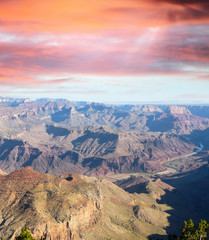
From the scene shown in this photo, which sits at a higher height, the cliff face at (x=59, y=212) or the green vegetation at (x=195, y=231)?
the green vegetation at (x=195, y=231)

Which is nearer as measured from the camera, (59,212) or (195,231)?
(195,231)

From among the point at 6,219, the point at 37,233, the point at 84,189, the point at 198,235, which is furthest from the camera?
the point at 84,189

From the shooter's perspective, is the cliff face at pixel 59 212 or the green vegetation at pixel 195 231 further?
the cliff face at pixel 59 212

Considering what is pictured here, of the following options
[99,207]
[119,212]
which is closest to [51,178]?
[99,207]

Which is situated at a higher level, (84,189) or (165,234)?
(84,189)

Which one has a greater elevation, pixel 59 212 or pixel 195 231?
pixel 195 231

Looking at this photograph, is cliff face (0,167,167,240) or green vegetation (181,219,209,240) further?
cliff face (0,167,167,240)

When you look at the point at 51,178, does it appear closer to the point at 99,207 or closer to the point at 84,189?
the point at 84,189

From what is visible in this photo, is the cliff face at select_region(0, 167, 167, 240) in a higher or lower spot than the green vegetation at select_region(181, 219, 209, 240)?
lower
